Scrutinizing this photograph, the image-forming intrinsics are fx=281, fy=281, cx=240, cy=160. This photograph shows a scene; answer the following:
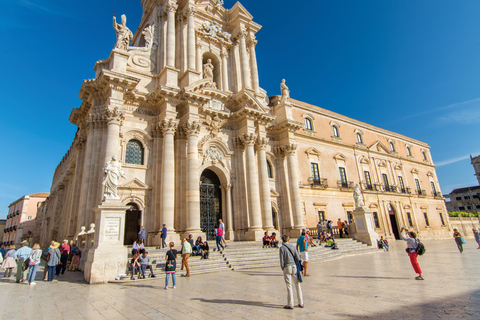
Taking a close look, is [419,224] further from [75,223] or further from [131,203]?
[75,223]

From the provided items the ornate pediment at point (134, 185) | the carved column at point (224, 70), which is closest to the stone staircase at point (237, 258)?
the ornate pediment at point (134, 185)

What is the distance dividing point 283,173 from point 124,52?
14.6 meters

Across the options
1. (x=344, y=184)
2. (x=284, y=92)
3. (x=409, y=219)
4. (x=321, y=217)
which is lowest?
(x=409, y=219)

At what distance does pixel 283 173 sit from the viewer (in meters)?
23.5

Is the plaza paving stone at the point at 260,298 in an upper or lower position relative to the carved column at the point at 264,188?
lower

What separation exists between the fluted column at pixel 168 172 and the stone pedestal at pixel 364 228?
42.8 ft

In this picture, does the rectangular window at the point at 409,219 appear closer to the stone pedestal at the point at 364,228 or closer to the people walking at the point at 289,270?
the stone pedestal at the point at 364,228

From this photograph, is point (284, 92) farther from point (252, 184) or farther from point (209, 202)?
point (209, 202)

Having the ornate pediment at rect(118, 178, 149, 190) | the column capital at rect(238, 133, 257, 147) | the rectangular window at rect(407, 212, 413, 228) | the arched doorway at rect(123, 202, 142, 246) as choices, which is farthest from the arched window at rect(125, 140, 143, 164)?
the rectangular window at rect(407, 212, 413, 228)

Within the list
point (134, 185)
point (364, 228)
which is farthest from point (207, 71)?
point (364, 228)

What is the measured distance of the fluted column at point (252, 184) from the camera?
1898 centimetres

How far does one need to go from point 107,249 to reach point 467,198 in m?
87.2

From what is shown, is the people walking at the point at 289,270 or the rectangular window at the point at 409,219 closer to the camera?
the people walking at the point at 289,270

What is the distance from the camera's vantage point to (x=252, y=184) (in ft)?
64.3
